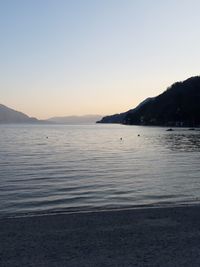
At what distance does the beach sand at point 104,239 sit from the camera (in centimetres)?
820

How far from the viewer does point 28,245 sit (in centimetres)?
924

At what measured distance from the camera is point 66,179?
89.7 ft

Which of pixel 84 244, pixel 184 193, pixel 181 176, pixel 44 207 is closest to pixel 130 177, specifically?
pixel 181 176

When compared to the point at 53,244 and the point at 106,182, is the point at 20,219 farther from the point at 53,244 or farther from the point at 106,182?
the point at 106,182

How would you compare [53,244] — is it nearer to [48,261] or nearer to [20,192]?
[48,261]

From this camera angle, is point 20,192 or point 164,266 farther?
point 20,192

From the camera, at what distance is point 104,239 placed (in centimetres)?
970

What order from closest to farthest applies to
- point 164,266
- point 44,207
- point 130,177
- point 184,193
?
1. point 164,266
2. point 44,207
3. point 184,193
4. point 130,177

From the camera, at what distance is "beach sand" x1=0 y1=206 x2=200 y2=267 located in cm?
820

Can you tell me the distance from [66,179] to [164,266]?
19.8 metres

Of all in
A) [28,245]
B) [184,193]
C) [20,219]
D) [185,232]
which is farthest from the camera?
[184,193]

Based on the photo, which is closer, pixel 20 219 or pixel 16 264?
pixel 16 264

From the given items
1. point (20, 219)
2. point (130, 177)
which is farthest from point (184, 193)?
point (20, 219)

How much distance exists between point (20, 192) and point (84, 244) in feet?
39.9
